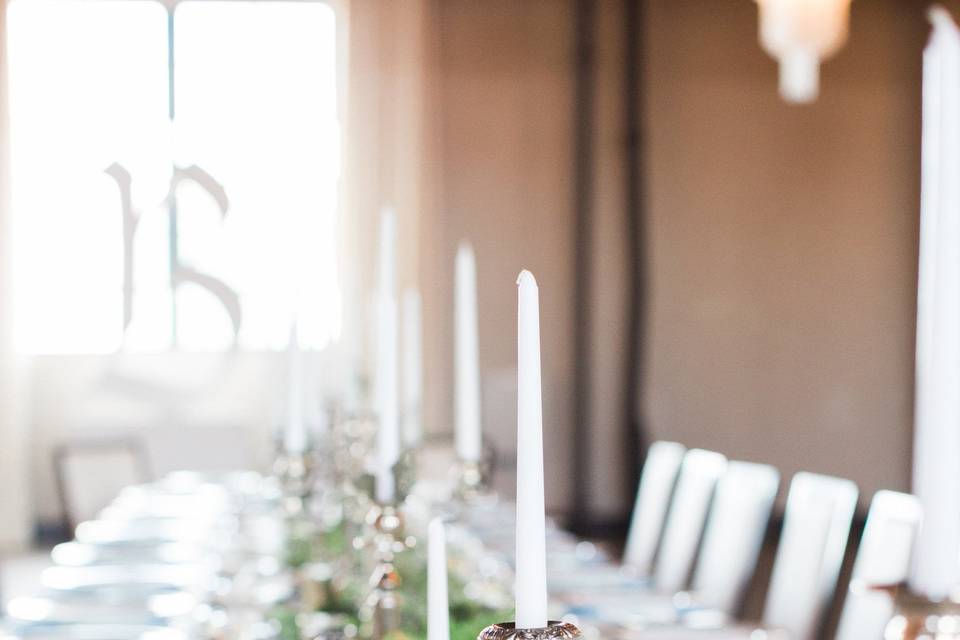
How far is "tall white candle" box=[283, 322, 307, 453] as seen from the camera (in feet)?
7.80

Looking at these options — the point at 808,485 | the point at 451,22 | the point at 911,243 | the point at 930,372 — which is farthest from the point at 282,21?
the point at 930,372

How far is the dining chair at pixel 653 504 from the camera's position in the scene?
165 inches

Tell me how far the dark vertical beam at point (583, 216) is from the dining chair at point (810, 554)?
5169mm

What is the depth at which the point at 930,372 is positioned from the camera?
555mm

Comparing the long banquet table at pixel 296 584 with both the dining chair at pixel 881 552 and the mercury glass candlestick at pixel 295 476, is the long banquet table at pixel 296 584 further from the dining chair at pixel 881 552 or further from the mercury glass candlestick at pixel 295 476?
the dining chair at pixel 881 552

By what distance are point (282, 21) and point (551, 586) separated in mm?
6688

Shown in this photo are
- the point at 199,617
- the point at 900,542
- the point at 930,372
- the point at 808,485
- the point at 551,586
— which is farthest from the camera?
the point at 808,485

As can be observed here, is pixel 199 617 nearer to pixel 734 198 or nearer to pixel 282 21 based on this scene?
pixel 734 198

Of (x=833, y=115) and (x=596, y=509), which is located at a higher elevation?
(x=833, y=115)

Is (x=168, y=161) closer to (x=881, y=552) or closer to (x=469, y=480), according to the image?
(x=881, y=552)

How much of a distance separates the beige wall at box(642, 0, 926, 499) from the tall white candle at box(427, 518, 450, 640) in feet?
24.9

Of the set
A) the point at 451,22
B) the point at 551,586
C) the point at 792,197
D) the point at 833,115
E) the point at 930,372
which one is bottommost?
the point at 551,586

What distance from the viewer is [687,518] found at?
3883 millimetres

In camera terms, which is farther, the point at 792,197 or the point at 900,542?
the point at 792,197
